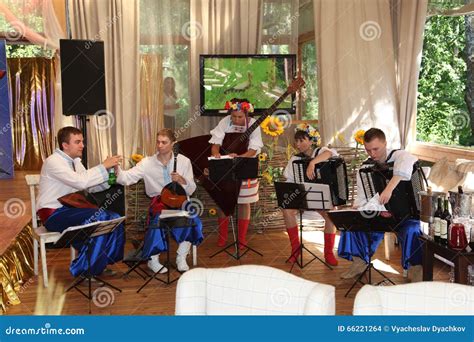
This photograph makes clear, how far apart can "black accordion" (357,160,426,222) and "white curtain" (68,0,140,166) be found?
13.6 feet

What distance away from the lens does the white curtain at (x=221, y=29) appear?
9023mm

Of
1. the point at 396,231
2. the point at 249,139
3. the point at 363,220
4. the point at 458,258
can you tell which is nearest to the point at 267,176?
the point at 249,139

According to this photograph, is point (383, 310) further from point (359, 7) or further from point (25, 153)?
point (25, 153)

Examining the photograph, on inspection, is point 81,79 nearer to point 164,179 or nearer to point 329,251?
point 164,179

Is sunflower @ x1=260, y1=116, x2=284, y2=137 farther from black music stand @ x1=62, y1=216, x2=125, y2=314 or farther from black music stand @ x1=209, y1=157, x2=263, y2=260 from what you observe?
black music stand @ x1=62, y1=216, x2=125, y2=314

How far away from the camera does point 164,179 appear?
6.31 m

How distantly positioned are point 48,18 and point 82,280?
3709 millimetres

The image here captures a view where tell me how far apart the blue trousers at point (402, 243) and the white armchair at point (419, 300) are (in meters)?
3.04

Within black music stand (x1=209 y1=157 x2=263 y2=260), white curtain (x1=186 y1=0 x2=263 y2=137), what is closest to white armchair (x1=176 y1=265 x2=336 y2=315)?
black music stand (x1=209 y1=157 x2=263 y2=260)

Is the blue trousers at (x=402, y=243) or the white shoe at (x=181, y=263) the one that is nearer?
the blue trousers at (x=402, y=243)

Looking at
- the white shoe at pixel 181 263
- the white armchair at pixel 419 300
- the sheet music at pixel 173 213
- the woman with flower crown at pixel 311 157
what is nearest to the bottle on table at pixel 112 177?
the sheet music at pixel 173 213

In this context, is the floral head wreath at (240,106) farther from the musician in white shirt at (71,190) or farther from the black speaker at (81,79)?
the musician in white shirt at (71,190)

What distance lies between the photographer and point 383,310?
88.4 inches

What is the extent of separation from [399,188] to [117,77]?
4.60m
